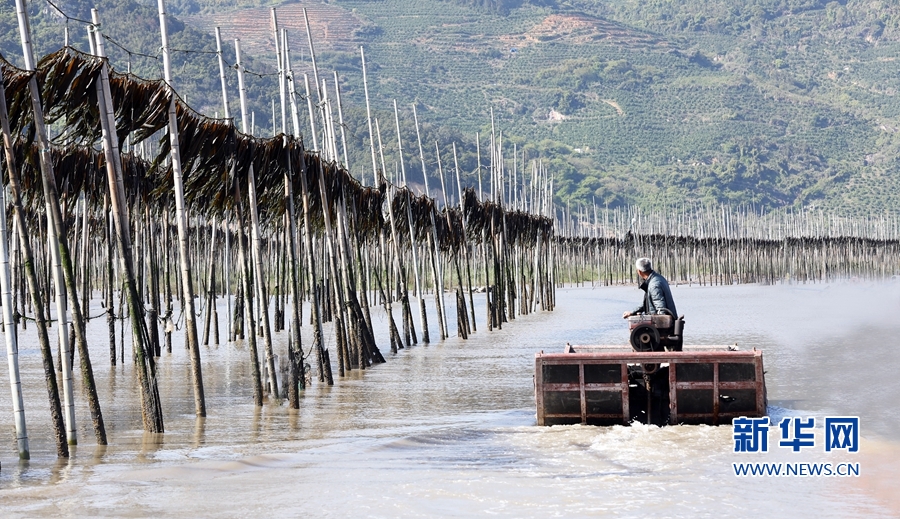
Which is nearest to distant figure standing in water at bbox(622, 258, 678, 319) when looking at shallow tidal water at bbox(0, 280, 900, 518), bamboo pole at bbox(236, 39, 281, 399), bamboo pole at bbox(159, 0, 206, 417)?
shallow tidal water at bbox(0, 280, 900, 518)

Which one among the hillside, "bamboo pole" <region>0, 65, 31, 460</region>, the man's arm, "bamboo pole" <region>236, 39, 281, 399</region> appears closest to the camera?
"bamboo pole" <region>0, 65, 31, 460</region>

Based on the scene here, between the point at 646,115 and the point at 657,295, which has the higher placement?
the point at 646,115

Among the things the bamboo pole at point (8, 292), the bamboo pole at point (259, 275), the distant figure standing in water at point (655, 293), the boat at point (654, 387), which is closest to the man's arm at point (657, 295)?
the distant figure standing in water at point (655, 293)

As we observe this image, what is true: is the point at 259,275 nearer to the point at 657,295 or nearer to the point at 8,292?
the point at 657,295

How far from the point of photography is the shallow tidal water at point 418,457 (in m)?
8.31

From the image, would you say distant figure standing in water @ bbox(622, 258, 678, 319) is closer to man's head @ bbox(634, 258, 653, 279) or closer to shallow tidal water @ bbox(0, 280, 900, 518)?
man's head @ bbox(634, 258, 653, 279)

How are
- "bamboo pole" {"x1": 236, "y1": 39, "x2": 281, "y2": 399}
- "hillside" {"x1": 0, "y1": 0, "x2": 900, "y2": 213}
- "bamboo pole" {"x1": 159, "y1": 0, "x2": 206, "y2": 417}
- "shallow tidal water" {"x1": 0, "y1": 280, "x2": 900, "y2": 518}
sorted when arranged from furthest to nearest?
"hillside" {"x1": 0, "y1": 0, "x2": 900, "y2": 213}, "bamboo pole" {"x1": 236, "y1": 39, "x2": 281, "y2": 399}, "bamboo pole" {"x1": 159, "y1": 0, "x2": 206, "y2": 417}, "shallow tidal water" {"x1": 0, "y1": 280, "x2": 900, "y2": 518}

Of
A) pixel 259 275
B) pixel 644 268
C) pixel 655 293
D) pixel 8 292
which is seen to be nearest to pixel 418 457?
pixel 655 293

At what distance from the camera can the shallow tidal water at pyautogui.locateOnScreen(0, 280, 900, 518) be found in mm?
8312

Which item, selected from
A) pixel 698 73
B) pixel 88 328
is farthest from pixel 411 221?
pixel 698 73

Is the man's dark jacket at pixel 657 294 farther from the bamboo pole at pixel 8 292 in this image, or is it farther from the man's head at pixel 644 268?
the bamboo pole at pixel 8 292

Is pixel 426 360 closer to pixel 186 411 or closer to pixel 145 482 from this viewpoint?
pixel 186 411

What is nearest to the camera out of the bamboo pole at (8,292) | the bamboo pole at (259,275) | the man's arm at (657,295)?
the bamboo pole at (8,292)

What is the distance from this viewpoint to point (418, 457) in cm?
1027
